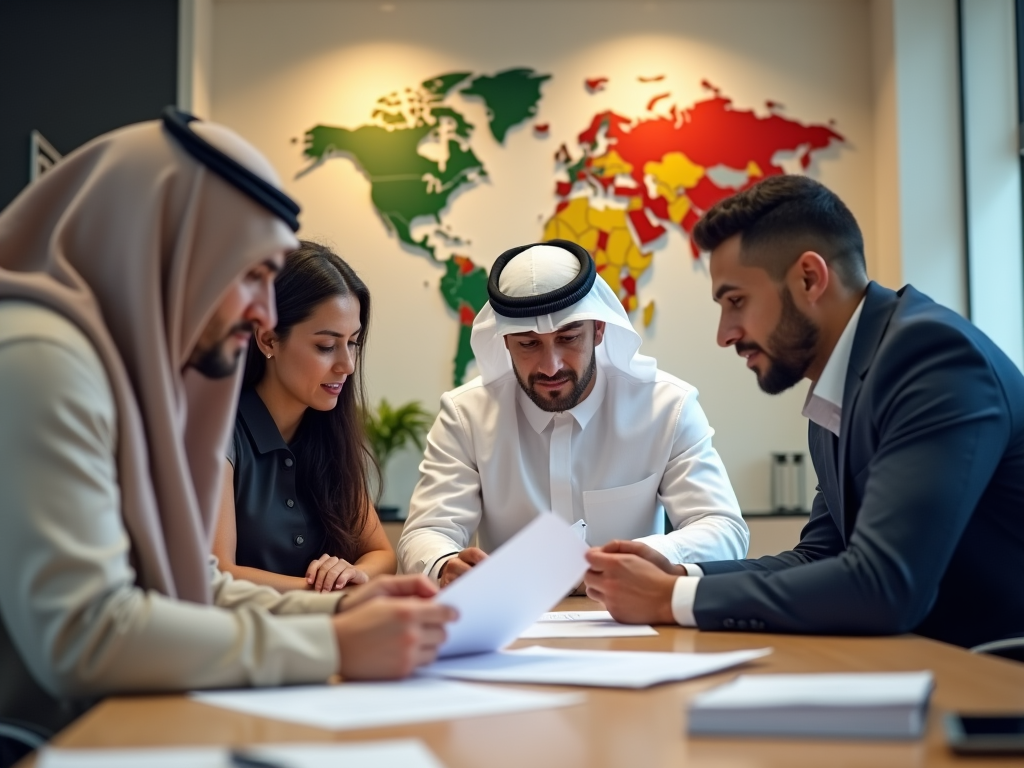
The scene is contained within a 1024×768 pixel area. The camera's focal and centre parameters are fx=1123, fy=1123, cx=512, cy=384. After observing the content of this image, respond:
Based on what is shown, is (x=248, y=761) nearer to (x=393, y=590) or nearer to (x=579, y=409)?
(x=393, y=590)

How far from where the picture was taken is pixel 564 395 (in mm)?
2963

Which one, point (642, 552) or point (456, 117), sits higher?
point (456, 117)

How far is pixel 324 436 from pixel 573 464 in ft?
2.20

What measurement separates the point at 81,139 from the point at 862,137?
148 inches

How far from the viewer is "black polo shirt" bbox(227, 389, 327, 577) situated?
273 cm

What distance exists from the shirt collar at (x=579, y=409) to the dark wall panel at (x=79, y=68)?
2754 mm

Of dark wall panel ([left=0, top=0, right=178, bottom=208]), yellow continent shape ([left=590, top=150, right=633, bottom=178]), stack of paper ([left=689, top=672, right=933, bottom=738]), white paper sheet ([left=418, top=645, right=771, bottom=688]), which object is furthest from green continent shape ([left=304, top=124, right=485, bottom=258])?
stack of paper ([left=689, top=672, right=933, bottom=738])

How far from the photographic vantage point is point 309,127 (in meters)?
5.73

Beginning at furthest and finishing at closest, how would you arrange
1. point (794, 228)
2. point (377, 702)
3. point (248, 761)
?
1. point (794, 228)
2. point (377, 702)
3. point (248, 761)

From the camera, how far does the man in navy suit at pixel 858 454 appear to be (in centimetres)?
177

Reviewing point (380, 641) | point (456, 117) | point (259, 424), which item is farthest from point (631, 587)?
point (456, 117)

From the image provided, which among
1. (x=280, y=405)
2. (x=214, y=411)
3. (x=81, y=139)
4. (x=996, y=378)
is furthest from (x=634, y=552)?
(x=81, y=139)

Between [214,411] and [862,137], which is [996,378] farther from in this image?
[862,137]

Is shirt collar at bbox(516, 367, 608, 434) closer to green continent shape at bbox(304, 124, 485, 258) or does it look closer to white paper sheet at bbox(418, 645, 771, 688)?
white paper sheet at bbox(418, 645, 771, 688)
